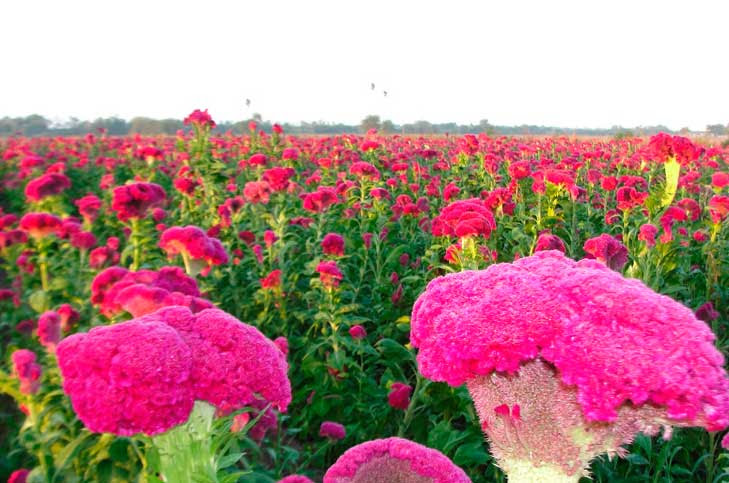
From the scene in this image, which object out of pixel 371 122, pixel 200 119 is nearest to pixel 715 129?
pixel 371 122

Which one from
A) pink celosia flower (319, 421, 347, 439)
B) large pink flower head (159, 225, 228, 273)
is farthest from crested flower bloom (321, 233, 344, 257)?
pink celosia flower (319, 421, 347, 439)

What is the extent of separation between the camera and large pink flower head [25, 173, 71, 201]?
15.9ft

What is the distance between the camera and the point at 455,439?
3320mm

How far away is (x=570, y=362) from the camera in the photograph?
108 centimetres

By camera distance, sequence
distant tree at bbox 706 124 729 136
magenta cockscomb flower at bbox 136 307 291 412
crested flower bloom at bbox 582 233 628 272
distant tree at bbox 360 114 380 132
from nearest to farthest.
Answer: magenta cockscomb flower at bbox 136 307 291 412, crested flower bloom at bbox 582 233 628 272, distant tree at bbox 360 114 380 132, distant tree at bbox 706 124 729 136

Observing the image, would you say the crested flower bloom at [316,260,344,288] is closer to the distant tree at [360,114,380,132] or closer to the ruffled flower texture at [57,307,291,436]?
the ruffled flower texture at [57,307,291,436]

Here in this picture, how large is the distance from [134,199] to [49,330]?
1.30 metres

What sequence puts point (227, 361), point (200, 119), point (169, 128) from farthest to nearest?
point (169, 128) < point (200, 119) < point (227, 361)

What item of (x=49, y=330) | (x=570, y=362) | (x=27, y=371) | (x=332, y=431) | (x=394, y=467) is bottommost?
(x=332, y=431)

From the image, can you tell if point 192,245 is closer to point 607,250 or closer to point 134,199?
point 134,199

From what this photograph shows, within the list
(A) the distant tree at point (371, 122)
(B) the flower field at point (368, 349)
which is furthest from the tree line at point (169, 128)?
(B) the flower field at point (368, 349)

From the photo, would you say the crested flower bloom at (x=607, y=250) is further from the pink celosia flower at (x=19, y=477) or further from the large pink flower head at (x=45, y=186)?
the large pink flower head at (x=45, y=186)

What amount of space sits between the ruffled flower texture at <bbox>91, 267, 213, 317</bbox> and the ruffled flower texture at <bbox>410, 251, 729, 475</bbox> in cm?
143

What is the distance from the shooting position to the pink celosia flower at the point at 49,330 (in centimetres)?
290
